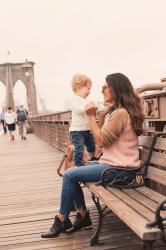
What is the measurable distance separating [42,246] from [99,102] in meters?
1.90

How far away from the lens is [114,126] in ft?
12.8

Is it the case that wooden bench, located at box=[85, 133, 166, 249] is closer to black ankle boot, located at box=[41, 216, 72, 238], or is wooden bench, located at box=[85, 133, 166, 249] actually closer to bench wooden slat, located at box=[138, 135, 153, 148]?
bench wooden slat, located at box=[138, 135, 153, 148]

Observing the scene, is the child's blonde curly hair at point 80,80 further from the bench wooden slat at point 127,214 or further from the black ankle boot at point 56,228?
the black ankle boot at point 56,228

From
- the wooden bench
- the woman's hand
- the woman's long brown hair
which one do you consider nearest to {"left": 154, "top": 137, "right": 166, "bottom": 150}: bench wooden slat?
the wooden bench

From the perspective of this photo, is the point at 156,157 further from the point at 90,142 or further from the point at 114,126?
the point at 90,142

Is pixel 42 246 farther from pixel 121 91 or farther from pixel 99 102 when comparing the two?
pixel 99 102

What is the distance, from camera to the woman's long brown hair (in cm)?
395

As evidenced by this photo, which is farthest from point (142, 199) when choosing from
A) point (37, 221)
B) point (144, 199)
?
point (37, 221)

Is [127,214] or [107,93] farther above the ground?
[107,93]

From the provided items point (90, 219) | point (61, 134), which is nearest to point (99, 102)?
point (90, 219)

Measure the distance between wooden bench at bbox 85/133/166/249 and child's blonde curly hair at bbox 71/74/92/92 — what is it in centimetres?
101

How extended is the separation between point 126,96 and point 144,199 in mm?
850

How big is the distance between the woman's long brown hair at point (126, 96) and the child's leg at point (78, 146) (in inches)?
70.6

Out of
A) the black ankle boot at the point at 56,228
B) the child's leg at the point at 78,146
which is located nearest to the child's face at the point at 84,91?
the child's leg at the point at 78,146
